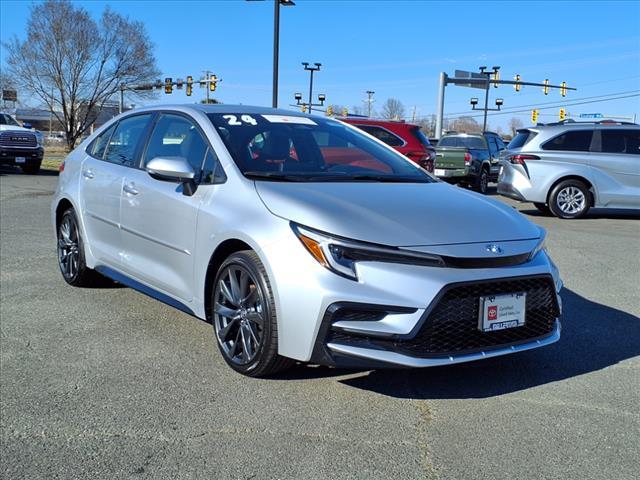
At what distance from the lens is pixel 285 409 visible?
3.30m

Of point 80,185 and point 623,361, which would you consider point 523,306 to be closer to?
point 623,361

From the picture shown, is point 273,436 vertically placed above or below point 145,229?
below

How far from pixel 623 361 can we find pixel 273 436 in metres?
2.49

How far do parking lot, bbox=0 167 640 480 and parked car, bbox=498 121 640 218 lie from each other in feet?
24.3

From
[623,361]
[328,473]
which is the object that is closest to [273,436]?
[328,473]

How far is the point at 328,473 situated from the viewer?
270 cm

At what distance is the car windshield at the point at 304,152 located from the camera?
406cm

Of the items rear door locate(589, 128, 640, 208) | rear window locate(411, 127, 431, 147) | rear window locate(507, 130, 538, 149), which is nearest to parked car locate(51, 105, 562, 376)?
rear window locate(507, 130, 538, 149)

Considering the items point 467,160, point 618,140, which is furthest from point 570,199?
point 467,160

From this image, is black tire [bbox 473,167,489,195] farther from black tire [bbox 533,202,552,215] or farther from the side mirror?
Result: the side mirror

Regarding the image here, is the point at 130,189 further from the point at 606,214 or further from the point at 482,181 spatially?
the point at 482,181

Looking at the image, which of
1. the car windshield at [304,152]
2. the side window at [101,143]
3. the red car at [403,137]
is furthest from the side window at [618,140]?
the side window at [101,143]

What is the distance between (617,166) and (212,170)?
9938mm

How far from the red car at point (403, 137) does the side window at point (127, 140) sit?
8.35 m
